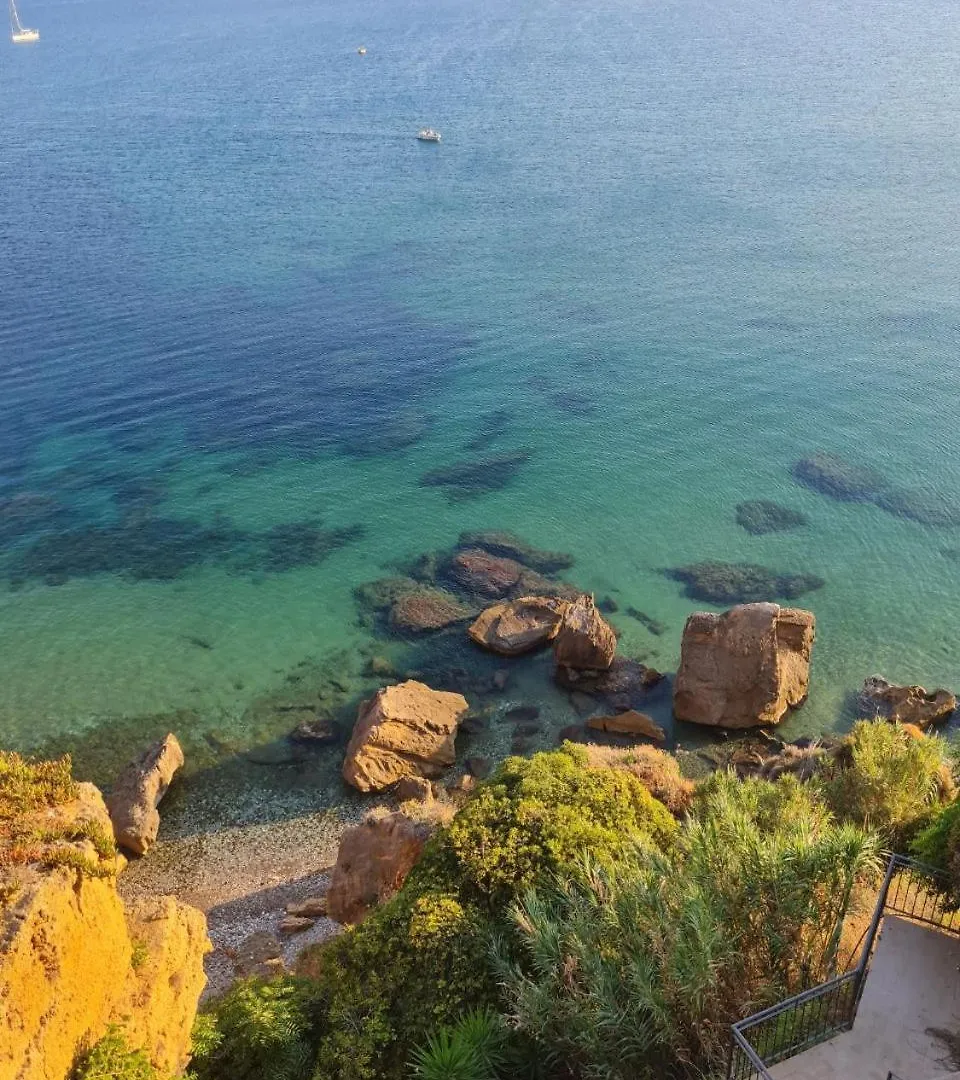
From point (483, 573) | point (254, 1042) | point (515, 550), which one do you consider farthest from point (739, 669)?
point (254, 1042)

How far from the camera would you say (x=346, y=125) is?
108 m

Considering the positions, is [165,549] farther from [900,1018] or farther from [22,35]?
[22,35]

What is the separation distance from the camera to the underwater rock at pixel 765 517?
44.6m

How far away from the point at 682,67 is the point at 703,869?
130m

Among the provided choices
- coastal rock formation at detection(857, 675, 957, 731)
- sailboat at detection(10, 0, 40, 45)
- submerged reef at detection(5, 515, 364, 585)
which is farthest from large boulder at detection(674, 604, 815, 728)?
sailboat at detection(10, 0, 40, 45)

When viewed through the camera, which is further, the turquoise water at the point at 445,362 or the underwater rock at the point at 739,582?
the underwater rock at the point at 739,582

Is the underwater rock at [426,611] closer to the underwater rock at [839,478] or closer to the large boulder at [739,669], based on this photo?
the large boulder at [739,669]

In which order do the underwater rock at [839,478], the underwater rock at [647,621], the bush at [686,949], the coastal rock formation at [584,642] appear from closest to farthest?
the bush at [686,949] → the coastal rock formation at [584,642] → the underwater rock at [647,621] → the underwater rock at [839,478]

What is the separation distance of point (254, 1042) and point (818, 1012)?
9.77 meters

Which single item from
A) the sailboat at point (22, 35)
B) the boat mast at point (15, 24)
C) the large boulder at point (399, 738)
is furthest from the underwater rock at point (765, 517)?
the boat mast at point (15, 24)

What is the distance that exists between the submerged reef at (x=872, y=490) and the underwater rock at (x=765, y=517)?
9.31 ft

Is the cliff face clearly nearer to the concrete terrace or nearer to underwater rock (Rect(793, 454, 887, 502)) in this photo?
the concrete terrace

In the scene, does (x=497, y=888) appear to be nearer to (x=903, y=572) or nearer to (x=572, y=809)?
(x=572, y=809)

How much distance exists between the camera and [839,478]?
158ft
